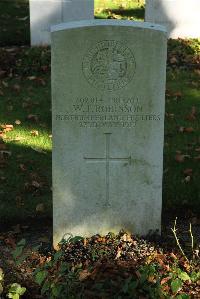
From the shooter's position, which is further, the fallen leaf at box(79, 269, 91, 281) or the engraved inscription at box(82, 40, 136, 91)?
the engraved inscription at box(82, 40, 136, 91)

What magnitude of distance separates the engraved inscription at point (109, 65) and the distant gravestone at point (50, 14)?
6046 mm

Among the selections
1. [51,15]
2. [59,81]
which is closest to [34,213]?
[59,81]

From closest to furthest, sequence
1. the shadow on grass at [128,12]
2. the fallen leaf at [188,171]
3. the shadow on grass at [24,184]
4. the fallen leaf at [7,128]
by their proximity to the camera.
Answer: the shadow on grass at [24,184] < the fallen leaf at [188,171] < the fallen leaf at [7,128] < the shadow on grass at [128,12]

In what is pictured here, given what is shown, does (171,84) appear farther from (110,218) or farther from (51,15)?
(110,218)

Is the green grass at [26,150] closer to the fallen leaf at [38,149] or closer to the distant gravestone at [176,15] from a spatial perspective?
the fallen leaf at [38,149]

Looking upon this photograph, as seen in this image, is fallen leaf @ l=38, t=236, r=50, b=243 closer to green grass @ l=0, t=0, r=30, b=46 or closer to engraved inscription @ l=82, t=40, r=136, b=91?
engraved inscription @ l=82, t=40, r=136, b=91

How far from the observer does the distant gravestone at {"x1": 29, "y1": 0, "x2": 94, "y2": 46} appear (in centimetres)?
1032

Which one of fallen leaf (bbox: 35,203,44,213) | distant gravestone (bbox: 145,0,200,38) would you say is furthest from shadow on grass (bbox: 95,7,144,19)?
fallen leaf (bbox: 35,203,44,213)

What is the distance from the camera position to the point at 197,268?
4.32 meters

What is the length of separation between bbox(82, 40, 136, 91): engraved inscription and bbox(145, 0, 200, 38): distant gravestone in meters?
6.35

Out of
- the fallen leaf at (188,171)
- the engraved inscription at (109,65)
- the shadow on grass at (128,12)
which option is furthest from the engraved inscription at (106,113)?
the shadow on grass at (128,12)

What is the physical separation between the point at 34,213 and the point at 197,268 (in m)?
1.83

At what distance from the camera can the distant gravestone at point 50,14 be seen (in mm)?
10320

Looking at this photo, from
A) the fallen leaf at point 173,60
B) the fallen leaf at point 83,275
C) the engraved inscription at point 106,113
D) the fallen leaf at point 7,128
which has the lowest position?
the fallen leaf at point 83,275
